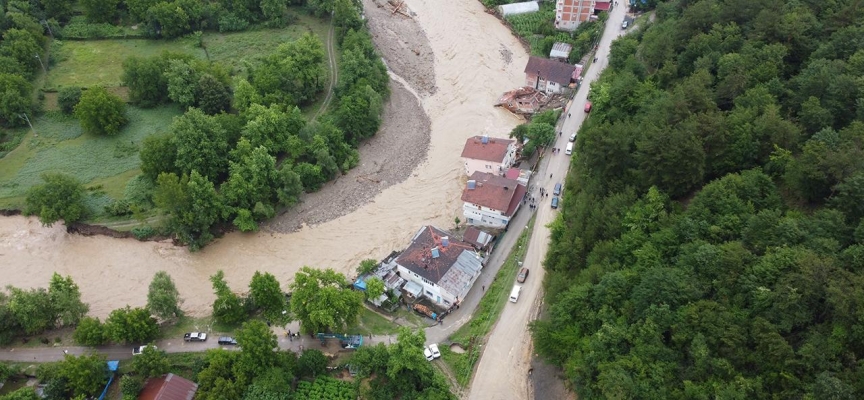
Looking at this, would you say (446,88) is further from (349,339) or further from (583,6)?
(349,339)

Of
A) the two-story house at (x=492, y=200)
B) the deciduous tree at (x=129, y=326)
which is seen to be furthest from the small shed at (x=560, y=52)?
the deciduous tree at (x=129, y=326)

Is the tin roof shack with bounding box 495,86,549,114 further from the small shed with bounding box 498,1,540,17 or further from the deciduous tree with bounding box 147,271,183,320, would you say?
the deciduous tree with bounding box 147,271,183,320

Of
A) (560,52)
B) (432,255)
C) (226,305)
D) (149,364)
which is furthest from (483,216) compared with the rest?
(560,52)

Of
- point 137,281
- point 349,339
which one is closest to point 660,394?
point 349,339

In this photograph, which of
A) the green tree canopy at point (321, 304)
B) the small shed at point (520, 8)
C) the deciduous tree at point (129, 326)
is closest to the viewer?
the green tree canopy at point (321, 304)

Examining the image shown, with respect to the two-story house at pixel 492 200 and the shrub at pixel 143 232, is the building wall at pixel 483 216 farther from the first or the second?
the shrub at pixel 143 232
